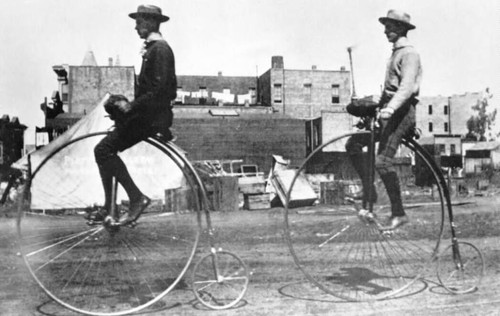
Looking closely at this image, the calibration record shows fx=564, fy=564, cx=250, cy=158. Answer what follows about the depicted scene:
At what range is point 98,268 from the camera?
6.82 meters

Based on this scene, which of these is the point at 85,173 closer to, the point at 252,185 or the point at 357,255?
the point at 357,255

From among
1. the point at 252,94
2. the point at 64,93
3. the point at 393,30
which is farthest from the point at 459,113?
the point at 393,30

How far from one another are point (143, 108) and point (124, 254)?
3822mm

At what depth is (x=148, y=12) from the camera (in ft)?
15.4

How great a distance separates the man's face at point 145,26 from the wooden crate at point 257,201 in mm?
15273

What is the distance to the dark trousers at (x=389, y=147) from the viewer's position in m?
5.10

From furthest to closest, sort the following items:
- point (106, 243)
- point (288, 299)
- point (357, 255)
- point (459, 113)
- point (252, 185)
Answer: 1. point (459, 113)
2. point (252, 185)
3. point (357, 255)
4. point (106, 243)
5. point (288, 299)

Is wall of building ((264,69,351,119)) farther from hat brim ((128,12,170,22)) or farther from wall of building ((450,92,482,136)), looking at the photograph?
hat brim ((128,12,170,22))

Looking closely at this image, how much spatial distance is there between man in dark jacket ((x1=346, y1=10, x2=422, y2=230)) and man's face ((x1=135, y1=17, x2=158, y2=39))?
189 centimetres

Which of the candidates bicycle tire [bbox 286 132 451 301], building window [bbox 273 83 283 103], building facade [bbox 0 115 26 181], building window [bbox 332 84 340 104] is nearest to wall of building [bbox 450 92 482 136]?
building window [bbox 332 84 340 104]

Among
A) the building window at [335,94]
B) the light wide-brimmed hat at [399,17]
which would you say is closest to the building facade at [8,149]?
the light wide-brimmed hat at [399,17]

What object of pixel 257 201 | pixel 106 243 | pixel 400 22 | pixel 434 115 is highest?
pixel 434 115

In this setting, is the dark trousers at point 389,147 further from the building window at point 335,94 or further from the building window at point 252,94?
the building window at point 252,94

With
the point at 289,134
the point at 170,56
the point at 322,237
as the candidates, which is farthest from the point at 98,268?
the point at 289,134
